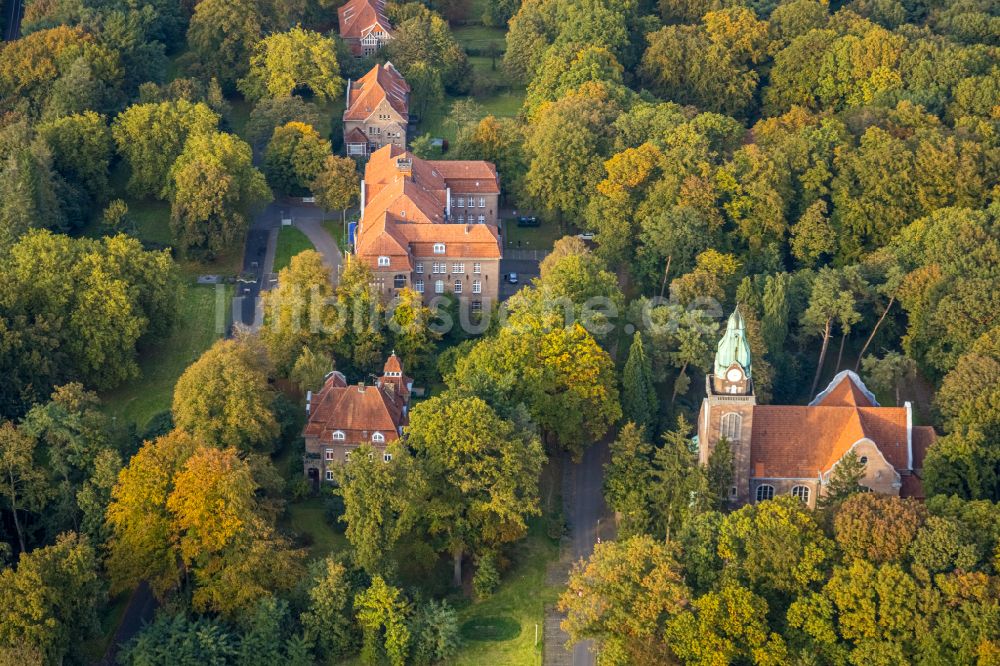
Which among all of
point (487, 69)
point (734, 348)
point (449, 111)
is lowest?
point (734, 348)

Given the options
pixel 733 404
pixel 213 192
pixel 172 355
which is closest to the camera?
pixel 733 404

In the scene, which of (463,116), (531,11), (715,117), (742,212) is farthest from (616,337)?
(531,11)

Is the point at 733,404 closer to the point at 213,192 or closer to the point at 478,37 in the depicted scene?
the point at 213,192

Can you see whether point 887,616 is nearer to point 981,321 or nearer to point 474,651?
point 474,651

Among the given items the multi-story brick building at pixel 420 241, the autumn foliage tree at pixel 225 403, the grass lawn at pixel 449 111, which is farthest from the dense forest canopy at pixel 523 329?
the multi-story brick building at pixel 420 241

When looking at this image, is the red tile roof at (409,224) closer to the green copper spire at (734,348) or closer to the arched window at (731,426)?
the green copper spire at (734,348)

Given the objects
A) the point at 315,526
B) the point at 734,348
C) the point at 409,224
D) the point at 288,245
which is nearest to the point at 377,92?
the point at 288,245

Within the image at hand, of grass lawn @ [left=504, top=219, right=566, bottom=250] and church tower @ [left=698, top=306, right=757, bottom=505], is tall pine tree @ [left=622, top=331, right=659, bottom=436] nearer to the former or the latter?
church tower @ [left=698, top=306, right=757, bottom=505]
